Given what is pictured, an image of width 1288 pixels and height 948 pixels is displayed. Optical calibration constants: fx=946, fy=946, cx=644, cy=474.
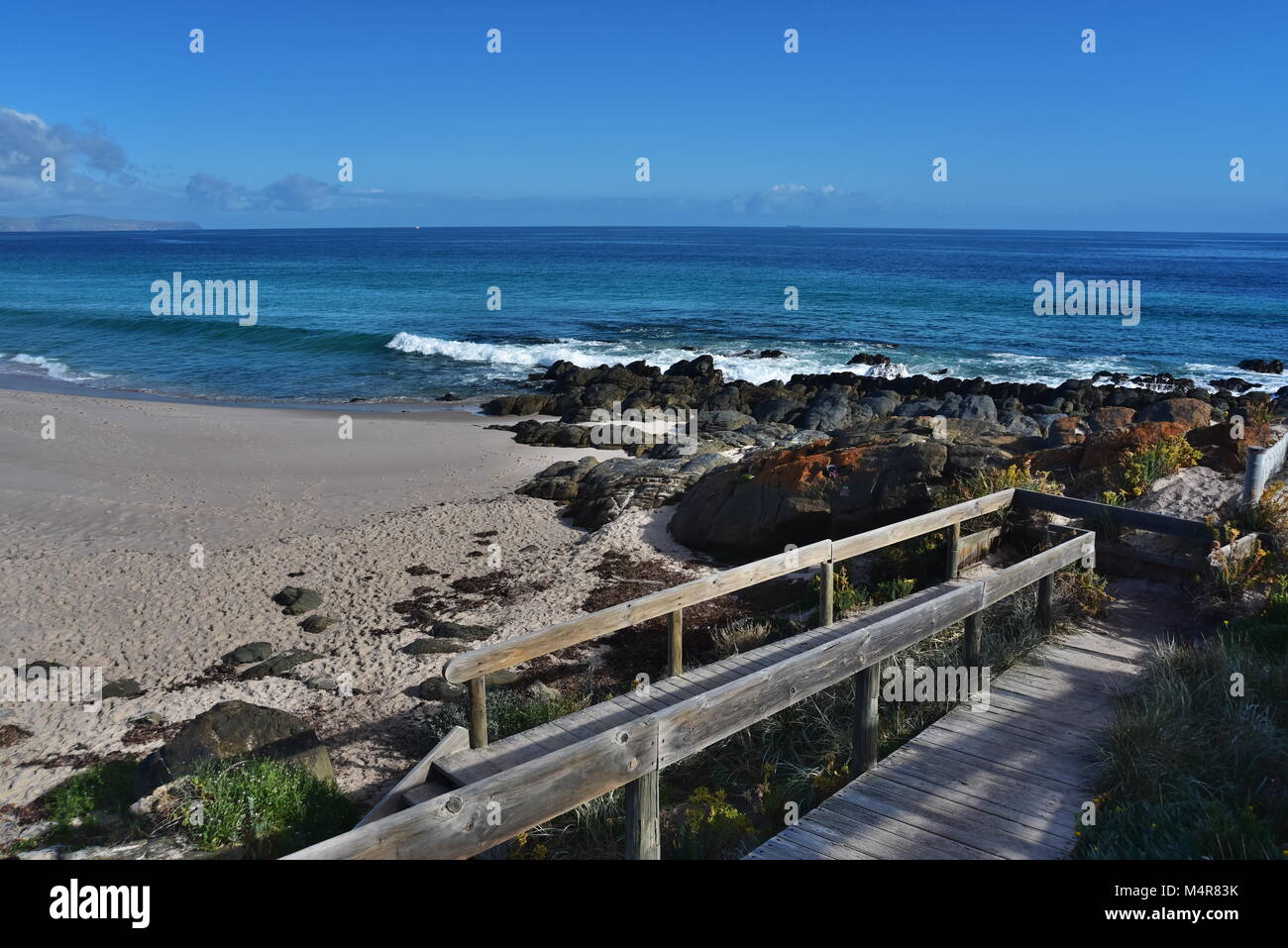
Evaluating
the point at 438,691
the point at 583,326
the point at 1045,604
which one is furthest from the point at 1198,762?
the point at 583,326

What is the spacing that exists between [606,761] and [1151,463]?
8470 mm

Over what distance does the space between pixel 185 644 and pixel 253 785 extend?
16.0ft

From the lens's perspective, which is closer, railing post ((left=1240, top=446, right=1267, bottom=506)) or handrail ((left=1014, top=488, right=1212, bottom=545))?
handrail ((left=1014, top=488, right=1212, bottom=545))

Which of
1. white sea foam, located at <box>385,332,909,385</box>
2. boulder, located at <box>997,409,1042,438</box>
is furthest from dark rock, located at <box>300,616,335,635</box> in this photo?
white sea foam, located at <box>385,332,909,385</box>

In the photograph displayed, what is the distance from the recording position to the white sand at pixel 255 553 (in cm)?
891

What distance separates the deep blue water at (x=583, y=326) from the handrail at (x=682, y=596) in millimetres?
22593

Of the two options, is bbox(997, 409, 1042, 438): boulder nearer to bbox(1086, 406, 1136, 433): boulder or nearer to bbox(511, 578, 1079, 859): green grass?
bbox(1086, 406, 1136, 433): boulder

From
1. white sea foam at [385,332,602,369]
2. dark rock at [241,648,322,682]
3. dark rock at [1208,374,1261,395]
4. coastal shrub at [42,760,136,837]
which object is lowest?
coastal shrub at [42,760,136,837]

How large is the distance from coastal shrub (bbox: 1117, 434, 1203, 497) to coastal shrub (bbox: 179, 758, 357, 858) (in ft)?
27.5

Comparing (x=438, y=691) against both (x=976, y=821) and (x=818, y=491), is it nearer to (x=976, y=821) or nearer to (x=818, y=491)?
(x=818, y=491)

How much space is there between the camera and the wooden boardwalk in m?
4.60

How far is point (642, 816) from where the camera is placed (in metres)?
4.36

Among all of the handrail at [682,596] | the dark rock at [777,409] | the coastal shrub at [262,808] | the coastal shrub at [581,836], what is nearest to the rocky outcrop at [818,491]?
the handrail at [682,596]
